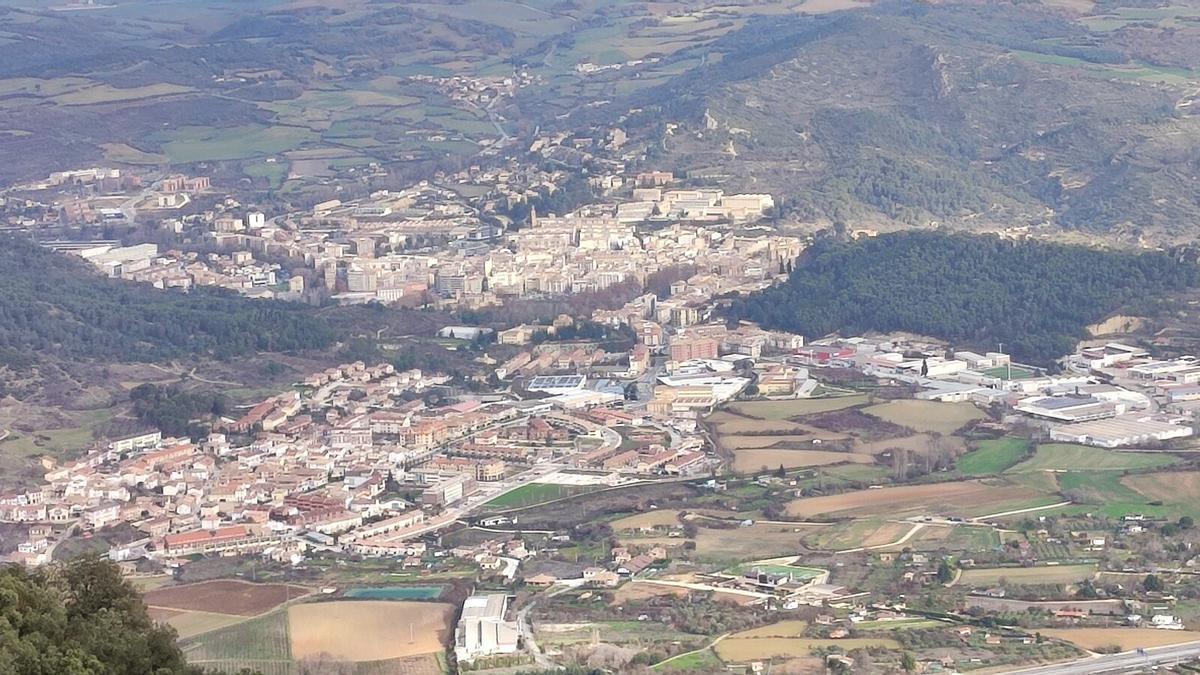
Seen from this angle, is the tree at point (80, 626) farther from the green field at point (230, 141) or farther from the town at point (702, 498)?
the green field at point (230, 141)

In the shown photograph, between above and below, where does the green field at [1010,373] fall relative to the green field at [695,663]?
below

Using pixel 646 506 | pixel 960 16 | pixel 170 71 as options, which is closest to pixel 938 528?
pixel 646 506

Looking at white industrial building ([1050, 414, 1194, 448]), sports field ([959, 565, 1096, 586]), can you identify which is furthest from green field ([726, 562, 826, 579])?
white industrial building ([1050, 414, 1194, 448])

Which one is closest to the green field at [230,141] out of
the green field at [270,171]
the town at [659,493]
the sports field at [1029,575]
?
the green field at [270,171]

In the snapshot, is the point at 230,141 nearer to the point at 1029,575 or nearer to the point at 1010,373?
the point at 1010,373

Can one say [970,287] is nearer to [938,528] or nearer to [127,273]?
[938,528]

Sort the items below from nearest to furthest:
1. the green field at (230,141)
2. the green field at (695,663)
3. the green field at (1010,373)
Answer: the green field at (695,663)
the green field at (1010,373)
the green field at (230,141)
